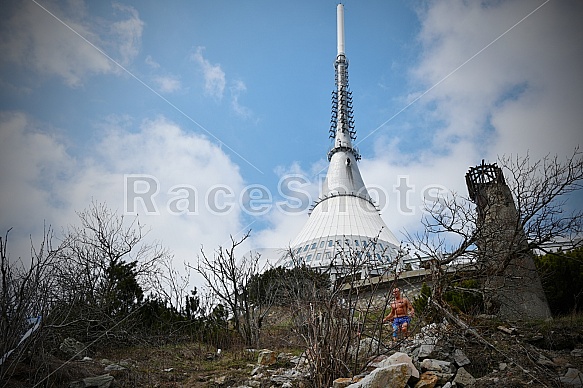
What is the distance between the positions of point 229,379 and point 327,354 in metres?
2.67

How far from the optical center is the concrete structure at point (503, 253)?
8.23 m

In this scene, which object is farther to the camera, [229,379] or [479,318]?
[229,379]

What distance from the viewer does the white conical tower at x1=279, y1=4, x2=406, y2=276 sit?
3169 cm

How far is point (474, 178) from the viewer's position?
1145 cm

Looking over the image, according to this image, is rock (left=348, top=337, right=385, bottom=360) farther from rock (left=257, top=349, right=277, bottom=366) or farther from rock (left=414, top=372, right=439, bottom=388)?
rock (left=257, top=349, right=277, bottom=366)

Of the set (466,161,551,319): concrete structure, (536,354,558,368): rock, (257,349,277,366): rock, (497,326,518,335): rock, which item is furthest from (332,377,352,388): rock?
(466,161,551,319): concrete structure

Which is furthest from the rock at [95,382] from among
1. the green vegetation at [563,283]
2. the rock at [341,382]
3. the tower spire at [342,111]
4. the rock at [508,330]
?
the tower spire at [342,111]

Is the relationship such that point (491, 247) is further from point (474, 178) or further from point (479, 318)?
point (474, 178)

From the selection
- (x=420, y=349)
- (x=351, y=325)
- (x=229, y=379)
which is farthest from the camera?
(x=229, y=379)

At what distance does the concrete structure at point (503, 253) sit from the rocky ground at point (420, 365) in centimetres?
107

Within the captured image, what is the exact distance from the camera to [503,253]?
816 cm

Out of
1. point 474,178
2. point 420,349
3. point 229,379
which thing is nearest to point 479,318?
point 420,349

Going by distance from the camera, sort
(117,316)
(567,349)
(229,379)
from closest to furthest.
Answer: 1. (567,349)
2. (229,379)
3. (117,316)

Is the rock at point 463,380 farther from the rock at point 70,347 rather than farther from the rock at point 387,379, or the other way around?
the rock at point 70,347
